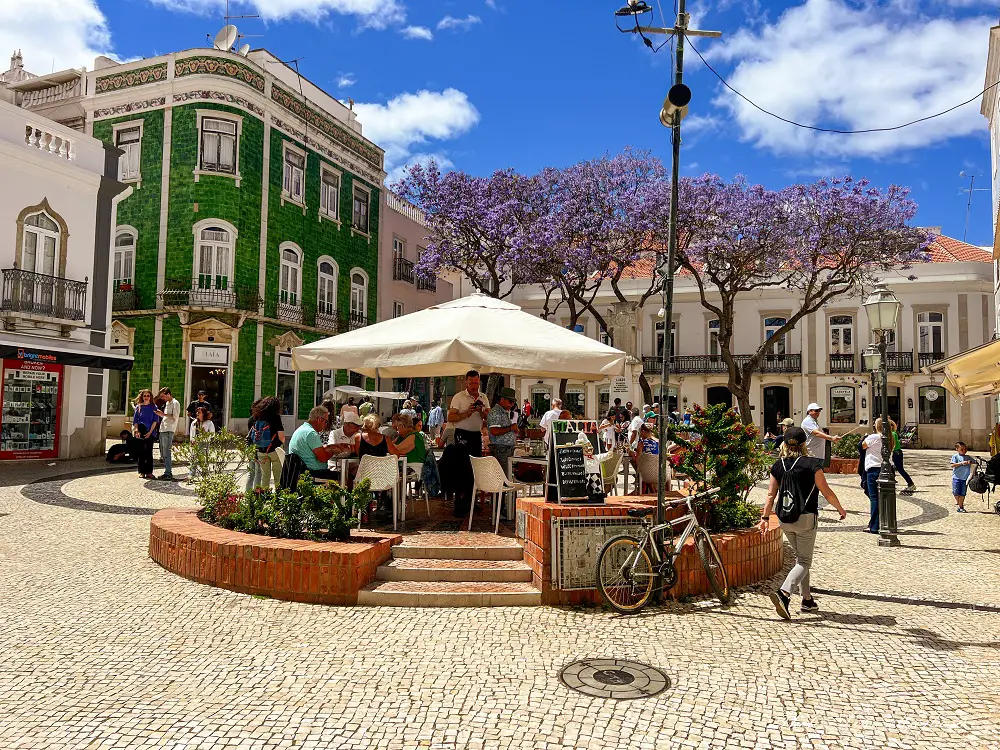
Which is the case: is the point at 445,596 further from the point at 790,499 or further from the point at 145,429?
the point at 145,429

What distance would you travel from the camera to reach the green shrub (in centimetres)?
1691

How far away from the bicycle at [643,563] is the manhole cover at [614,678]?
1.05m

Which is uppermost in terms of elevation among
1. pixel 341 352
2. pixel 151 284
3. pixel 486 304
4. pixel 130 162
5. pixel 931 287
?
pixel 130 162

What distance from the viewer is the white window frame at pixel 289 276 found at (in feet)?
81.0

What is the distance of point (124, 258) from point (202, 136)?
479 centimetres

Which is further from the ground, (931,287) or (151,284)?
(931,287)

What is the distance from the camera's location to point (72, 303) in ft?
53.4

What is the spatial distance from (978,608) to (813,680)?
8.32ft

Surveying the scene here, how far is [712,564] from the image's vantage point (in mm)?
5500

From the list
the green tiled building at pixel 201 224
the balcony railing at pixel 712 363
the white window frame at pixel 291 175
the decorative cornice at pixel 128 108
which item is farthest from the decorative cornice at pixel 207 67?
the balcony railing at pixel 712 363

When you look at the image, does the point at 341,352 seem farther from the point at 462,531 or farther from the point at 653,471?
the point at 653,471

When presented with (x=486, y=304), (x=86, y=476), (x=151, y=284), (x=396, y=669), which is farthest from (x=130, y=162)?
(x=396, y=669)

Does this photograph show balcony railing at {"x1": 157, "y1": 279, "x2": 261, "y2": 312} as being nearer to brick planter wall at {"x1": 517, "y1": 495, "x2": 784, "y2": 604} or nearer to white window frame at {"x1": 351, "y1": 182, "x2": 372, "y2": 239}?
white window frame at {"x1": 351, "y1": 182, "x2": 372, "y2": 239}

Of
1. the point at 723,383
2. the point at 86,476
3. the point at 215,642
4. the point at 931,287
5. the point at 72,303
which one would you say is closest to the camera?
the point at 215,642
